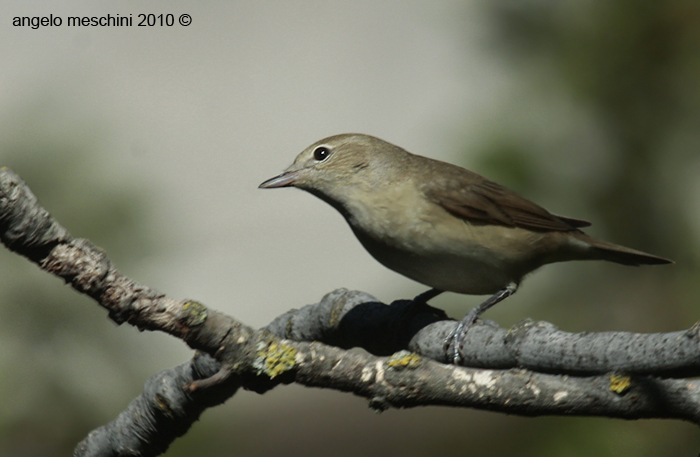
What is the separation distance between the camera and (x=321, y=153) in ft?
12.0

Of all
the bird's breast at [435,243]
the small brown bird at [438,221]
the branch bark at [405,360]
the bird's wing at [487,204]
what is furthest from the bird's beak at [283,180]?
the branch bark at [405,360]

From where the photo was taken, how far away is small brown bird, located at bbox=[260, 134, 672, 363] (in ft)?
10.8

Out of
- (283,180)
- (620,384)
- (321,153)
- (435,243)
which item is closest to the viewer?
(620,384)

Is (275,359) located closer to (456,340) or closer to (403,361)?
(403,361)

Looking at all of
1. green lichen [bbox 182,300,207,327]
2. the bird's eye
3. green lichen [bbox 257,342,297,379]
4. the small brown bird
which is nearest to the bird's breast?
the small brown bird

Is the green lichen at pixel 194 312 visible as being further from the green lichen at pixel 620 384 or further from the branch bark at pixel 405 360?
the green lichen at pixel 620 384

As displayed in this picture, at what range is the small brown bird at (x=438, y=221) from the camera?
3297 mm

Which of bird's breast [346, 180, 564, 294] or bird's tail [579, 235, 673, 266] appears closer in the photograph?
bird's breast [346, 180, 564, 294]

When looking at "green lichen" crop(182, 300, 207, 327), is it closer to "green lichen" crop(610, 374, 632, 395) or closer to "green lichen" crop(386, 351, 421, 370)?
"green lichen" crop(386, 351, 421, 370)

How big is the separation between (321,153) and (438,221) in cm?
80

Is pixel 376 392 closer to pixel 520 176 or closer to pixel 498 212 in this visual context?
pixel 498 212

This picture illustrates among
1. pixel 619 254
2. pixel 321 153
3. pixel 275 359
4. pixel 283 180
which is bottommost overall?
pixel 275 359

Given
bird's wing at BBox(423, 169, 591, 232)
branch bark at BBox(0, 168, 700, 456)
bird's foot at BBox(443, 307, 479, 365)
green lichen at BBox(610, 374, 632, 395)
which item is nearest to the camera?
branch bark at BBox(0, 168, 700, 456)

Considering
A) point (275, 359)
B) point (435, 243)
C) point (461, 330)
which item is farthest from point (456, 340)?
point (275, 359)
